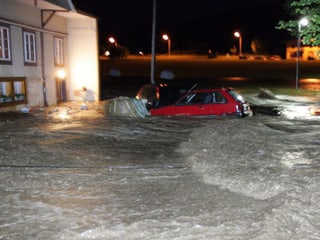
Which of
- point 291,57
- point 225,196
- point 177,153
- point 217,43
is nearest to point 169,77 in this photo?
point 177,153

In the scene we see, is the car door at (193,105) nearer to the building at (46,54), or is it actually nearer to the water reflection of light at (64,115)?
the water reflection of light at (64,115)

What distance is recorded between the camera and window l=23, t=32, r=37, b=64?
64.4ft

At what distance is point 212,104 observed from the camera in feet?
48.9

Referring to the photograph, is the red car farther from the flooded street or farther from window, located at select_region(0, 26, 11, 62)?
window, located at select_region(0, 26, 11, 62)

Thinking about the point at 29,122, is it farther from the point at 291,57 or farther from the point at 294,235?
the point at 291,57

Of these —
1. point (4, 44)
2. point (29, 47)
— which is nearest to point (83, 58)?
point (29, 47)

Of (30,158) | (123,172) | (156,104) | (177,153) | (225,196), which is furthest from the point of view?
(156,104)

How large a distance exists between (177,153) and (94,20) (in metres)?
15.5

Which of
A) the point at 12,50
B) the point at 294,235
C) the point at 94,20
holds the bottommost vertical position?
the point at 294,235

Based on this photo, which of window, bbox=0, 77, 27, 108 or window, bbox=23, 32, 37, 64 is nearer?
window, bbox=0, 77, 27, 108

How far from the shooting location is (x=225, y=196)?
682cm

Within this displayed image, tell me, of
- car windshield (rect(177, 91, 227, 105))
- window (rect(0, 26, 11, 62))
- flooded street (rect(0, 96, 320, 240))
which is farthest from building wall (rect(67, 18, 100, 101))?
flooded street (rect(0, 96, 320, 240))

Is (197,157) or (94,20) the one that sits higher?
(94,20)

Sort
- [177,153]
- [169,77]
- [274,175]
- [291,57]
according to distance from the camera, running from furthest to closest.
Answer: [291,57] → [169,77] → [177,153] → [274,175]
